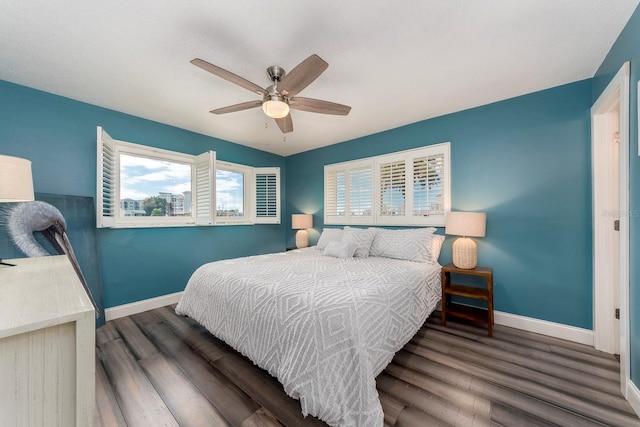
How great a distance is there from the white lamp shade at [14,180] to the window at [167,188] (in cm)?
99

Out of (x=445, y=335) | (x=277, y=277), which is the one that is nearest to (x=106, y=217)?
(x=277, y=277)

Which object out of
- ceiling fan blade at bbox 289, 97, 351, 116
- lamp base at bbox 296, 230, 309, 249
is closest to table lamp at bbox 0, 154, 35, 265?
ceiling fan blade at bbox 289, 97, 351, 116

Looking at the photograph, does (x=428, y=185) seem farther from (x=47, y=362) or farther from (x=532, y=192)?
(x=47, y=362)

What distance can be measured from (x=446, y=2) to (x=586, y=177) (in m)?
2.16

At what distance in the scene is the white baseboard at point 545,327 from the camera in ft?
7.50

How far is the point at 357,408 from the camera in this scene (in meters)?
1.31

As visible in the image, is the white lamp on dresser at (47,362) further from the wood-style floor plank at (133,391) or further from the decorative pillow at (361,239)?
the decorative pillow at (361,239)

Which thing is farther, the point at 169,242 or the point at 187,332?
the point at 169,242

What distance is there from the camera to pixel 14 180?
1487 mm

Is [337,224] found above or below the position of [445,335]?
above

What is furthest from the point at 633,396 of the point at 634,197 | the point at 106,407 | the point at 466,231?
the point at 106,407

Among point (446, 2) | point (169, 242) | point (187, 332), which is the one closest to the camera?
point (446, 2)

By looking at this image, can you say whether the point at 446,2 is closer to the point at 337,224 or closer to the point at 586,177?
the point at 586,177

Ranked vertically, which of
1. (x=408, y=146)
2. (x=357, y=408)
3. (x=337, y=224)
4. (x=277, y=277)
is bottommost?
(x=357, y=408)
